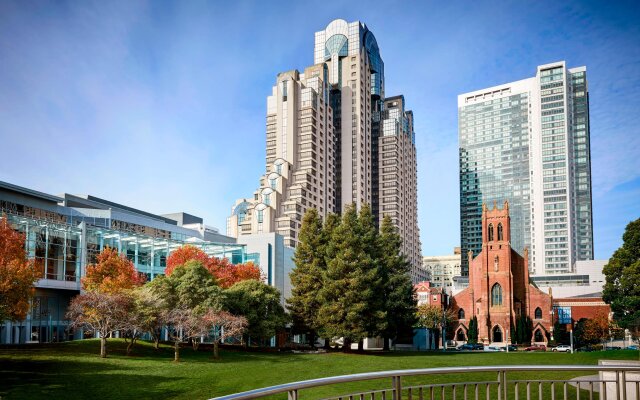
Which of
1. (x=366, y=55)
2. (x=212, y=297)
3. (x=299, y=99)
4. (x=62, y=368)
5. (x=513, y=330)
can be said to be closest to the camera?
(x=62, y=368)

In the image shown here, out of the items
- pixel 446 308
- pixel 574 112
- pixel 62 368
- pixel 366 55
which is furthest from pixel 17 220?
pixel 574 112

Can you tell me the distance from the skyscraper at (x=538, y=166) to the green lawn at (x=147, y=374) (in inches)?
4484

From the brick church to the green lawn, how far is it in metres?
36.9

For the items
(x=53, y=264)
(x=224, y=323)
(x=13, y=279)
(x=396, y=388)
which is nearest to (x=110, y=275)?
(x=53, y=264)

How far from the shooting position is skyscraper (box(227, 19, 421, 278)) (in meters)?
104

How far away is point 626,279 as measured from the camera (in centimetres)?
4662

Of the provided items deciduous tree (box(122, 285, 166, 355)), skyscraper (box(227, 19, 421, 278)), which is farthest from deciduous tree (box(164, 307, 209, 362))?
skyscraper (box(227, 19, 421, 278))

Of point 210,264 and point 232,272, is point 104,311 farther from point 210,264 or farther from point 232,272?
point 232,272

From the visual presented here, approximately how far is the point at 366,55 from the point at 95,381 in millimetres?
A: 115231

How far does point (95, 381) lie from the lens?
2417cm

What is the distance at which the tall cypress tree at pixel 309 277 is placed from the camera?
45.5 meters

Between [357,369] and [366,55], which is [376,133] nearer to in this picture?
[366,55]

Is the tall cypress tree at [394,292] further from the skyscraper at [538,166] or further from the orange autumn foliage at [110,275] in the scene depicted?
the skyscraper at [538,166]

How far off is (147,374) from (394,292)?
2721 centimetres
